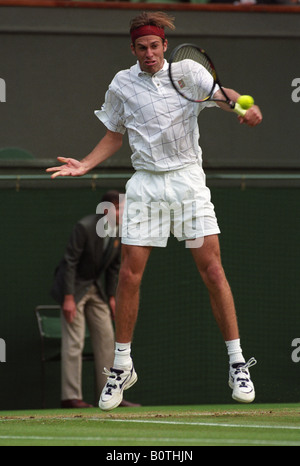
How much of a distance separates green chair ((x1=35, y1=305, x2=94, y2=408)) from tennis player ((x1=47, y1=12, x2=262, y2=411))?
3.52 metres

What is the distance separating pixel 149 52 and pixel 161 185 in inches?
32.4

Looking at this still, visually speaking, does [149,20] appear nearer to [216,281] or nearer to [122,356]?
[216,281]

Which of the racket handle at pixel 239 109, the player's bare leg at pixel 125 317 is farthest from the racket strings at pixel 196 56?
the player's bare leg at pixel 125 317

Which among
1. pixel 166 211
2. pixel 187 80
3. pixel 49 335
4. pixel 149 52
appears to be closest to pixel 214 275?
pixel 166 211

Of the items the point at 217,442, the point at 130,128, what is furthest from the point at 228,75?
the point at 217,442

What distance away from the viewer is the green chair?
9.69m

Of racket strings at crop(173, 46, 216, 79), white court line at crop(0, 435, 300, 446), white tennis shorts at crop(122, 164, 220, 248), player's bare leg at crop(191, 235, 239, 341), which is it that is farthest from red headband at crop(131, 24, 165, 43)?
white court line at crop(0, 435, 300, 446)

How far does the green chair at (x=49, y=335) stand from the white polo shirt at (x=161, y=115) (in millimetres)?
3857

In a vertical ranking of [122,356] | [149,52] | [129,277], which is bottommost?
[122,356]

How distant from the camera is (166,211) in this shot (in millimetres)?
6176

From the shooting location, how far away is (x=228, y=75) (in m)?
11.2

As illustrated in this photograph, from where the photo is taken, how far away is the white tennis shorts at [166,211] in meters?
Answer: 6.15

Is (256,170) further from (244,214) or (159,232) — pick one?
(159,232)

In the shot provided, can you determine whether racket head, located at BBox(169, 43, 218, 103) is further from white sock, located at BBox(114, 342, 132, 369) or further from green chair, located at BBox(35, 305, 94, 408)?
green chair, located at BBox(35, 305, 94, 408)
